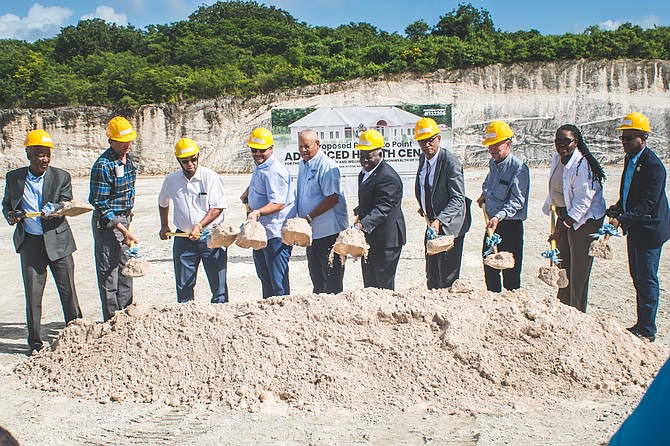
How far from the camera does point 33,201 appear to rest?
5.38 meters

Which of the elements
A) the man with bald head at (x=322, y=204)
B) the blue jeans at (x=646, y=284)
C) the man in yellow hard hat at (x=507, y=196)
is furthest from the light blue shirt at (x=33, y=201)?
the blue jeans at (x=646, y=284)

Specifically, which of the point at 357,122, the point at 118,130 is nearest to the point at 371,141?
the point at 118,130

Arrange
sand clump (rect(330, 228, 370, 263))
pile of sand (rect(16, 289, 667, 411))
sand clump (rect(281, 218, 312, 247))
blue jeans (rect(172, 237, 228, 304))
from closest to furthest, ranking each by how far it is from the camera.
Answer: pile of sand (rect(16, 289, 667, 411)) → sand clump (rect(330, 228, 370, 263)) → sand clump (rect(281, 218, 312, 247)) → blue jeans (rect(172, 237, 228, 304))

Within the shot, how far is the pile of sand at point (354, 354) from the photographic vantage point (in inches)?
164

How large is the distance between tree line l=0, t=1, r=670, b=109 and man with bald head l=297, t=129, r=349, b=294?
22325 millimetres

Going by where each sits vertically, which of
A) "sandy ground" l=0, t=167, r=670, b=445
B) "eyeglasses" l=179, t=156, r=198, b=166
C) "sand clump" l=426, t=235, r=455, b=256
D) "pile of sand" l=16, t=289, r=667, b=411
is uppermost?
"eyeglasses" l=179, t=156, r=198, b=166

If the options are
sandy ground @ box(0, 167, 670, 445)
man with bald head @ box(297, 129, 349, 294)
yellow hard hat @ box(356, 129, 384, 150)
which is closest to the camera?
sandy ground @ box(0, 167, 670, 445)

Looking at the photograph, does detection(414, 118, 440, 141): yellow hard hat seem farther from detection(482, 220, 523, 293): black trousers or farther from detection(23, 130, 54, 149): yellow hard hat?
detection(23, 130, 54, 149): yellow hard hat

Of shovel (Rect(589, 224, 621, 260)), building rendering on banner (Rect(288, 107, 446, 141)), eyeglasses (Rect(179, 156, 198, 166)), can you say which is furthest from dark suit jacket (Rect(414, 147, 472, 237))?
building rendering on banner (Rect(288, 107, 446, 141))

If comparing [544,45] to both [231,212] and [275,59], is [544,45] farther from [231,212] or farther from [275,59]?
[231,212]

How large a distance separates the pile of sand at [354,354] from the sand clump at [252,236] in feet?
1.94

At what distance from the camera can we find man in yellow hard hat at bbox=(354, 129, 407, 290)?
17.9 feet

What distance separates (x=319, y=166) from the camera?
5691 millimetres

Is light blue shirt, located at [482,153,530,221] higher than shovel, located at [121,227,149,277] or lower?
higher
